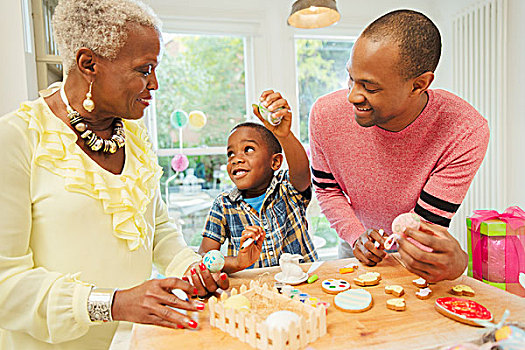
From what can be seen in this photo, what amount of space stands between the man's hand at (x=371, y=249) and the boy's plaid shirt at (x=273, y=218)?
312 millimetres

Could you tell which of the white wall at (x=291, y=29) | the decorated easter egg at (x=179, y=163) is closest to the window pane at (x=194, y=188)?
the decorated easter egg at (x=179, y=163)

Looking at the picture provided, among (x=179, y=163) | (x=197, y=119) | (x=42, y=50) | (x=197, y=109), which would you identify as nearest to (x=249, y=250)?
(x=42, y=50)

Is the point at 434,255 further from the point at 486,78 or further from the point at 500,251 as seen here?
the point at 486,78

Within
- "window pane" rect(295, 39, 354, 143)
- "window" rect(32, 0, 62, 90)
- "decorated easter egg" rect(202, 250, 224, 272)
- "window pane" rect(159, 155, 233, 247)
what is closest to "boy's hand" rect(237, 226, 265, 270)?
"decorated easter egg" rect(202, 250, 224, 272)

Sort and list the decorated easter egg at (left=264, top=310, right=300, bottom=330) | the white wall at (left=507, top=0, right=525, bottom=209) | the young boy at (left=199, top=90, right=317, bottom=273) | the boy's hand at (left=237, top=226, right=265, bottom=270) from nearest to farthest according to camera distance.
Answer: the decorated easter egg at (left=264, top=310, right=300, bottom=330) < the boy's hand at (left=237, top=226, right=265, bottom=270) < the young boy at (left=199, top=90, right=317, bottom=273) < the white wall at (left=507, top=0, right=525, bottom=209)

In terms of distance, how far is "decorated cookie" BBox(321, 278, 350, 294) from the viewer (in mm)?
1009

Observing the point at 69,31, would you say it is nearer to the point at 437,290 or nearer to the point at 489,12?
the point at 437,290

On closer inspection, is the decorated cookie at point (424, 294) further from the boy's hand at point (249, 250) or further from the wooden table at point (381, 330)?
the boy's hand at point (249, 250)

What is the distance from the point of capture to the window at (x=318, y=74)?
371cm

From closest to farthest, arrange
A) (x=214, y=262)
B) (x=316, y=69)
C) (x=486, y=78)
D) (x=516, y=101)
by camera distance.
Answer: (x=214, y=262), (x=516, y=101), (x=486, y=78), (x=316, y=69)

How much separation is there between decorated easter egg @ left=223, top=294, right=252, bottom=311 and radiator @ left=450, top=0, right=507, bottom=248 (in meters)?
3.05

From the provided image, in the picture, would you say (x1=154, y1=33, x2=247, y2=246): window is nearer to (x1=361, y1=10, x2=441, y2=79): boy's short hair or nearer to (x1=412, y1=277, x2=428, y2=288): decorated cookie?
(x1=361, y1=10, x2=441, y2=79): boy's short hair

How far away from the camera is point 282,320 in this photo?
30.0 inches

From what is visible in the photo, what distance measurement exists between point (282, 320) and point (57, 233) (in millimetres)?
583
